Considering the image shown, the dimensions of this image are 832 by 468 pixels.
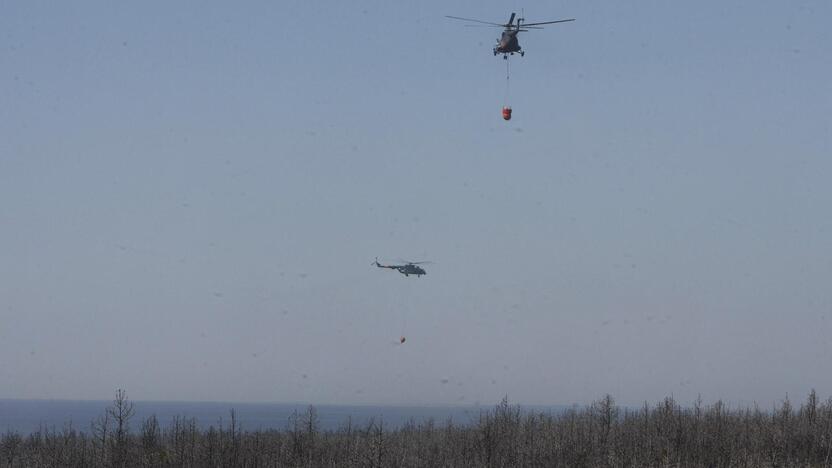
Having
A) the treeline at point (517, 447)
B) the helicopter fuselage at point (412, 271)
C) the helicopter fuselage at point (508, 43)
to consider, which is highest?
the helicopter fuselage at point (508, 43)

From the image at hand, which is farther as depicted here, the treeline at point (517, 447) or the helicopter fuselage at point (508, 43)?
the treeline at point (517, 447)

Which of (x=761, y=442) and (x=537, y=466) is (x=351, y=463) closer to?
(x=537, y=466)

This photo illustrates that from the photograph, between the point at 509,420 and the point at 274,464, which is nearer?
the point at 274,464

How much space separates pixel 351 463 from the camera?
77500 mm

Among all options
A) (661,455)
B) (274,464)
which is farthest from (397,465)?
(661,455)

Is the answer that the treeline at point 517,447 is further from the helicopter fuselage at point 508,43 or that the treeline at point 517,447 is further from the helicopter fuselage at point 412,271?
the helicopter fuselage at point 508,43

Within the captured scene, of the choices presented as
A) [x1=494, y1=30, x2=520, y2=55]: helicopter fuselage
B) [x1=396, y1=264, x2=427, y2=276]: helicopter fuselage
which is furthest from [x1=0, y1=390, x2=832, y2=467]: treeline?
[x1=494, y1=30, x2=520, y2=55]: helicopter fuselage

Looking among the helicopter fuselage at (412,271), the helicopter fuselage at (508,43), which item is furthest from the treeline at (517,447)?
the helicopter fuselage at (508,43)

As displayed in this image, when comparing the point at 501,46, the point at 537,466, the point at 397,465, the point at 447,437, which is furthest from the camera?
the point at 447,437

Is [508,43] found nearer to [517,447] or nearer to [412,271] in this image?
[412,271]

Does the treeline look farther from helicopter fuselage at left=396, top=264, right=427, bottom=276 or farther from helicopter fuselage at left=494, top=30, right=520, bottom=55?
helicopter fuselage at left=494, top=30, right=520, bottom=55

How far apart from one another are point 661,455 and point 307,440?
3527 cm

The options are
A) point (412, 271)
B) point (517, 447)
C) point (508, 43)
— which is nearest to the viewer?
point (508, 43)

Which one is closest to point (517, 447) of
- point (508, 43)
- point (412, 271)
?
point (412, 271)
